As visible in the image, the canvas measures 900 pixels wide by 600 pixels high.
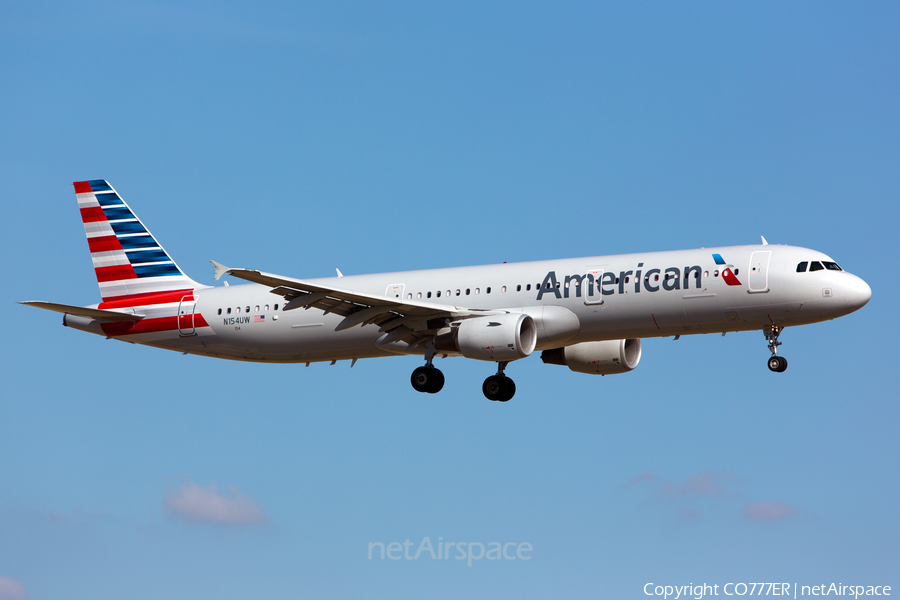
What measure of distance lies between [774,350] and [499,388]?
951 centimetres

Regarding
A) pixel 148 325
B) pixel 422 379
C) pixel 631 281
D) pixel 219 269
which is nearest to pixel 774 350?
pixel 631 281

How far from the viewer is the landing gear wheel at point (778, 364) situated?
3525 centimetres

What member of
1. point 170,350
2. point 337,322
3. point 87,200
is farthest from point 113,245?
point 337,322

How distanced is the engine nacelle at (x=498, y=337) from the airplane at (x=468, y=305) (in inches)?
1.8

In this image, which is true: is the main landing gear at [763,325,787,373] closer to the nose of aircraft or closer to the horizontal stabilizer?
the nose of aircraft

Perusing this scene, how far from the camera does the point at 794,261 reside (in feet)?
113

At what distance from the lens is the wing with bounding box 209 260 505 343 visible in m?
35.2

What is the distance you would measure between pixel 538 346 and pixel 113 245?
18.5 m

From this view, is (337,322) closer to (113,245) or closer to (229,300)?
(229,300)

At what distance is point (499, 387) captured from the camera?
3931cm

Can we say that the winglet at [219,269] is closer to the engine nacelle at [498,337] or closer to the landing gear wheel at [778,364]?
the engine nacelle at [498,337]

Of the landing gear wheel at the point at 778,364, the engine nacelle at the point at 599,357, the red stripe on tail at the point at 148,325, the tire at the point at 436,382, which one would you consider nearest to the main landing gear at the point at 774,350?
the landing gear wheel at the point at 778,364

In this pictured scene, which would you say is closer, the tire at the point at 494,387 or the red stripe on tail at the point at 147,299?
the tire at the point at 494,387

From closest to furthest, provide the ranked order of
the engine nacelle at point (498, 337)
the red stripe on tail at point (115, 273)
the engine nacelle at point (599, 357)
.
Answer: the engine nacelle at point (498, 337), the engine nacelle at point (599, 357), the red stripe on tail at point (115, 273)
